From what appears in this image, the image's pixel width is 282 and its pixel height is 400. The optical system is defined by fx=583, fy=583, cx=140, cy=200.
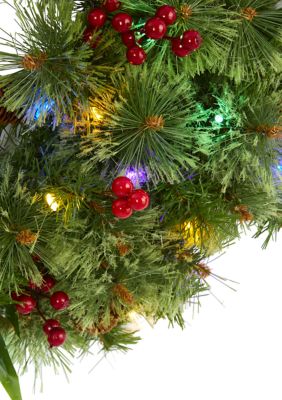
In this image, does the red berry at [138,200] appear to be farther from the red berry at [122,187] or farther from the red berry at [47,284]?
the red berry at [47,284]

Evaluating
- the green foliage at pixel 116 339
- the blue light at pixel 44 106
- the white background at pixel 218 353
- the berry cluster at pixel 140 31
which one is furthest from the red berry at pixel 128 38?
the white background at pixel 218 353

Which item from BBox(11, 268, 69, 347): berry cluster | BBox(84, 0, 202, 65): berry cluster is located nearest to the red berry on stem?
BBox(84, 0, 202, 65): berry cluster

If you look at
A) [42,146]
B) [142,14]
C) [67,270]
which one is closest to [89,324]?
[67,270]

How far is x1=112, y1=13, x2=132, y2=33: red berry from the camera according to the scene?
645mm

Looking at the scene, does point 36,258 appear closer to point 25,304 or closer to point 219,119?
point 25,304

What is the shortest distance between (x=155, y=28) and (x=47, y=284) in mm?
368

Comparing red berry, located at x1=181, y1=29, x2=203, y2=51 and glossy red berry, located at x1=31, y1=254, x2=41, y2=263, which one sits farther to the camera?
glossy red berry, located at x1=31, y1=254, x2=41, y2=263

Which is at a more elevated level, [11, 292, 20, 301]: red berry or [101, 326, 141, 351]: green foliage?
[101, 326, 141, 351]: green foliage

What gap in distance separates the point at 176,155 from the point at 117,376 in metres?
0.57

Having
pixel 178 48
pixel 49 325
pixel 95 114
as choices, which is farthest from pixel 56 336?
pixel 178 48

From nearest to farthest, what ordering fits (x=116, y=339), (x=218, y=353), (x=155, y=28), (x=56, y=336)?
(x=155, y=28)
(x=56, y=336)
(x=116, y=339)
(x=218, y=353)

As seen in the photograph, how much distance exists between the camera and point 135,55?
0.66 m

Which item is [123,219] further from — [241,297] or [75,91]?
[241,297]

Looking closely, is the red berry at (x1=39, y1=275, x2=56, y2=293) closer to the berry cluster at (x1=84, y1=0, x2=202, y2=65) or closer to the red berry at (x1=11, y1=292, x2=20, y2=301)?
the red berry at (x1=11, y1=292, x2=20, y2=301)
